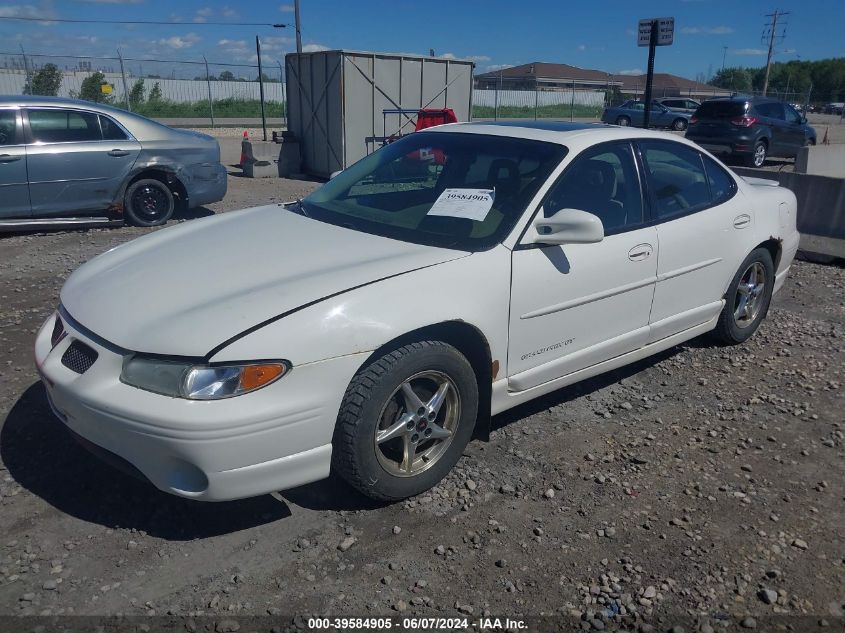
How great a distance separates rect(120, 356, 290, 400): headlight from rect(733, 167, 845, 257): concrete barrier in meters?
7.20

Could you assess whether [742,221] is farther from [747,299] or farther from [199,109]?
[199,109]

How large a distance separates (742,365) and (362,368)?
10.5 ft

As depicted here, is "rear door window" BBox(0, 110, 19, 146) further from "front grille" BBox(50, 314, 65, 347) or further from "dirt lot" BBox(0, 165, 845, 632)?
"front grille" BBox(50, 314, 65, 347)

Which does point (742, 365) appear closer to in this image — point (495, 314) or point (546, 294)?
point (546, 294)

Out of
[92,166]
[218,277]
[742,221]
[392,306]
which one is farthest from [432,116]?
[392,306]

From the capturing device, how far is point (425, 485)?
3117 mm

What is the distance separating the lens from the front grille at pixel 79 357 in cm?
275

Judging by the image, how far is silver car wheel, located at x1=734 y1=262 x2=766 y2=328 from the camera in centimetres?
490

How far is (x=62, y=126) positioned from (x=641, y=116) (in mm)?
26033

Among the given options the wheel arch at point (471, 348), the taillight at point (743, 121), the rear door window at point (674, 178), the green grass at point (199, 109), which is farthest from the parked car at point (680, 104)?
the wheel arch at point (471, 348)

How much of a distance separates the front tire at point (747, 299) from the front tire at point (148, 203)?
6.67 metres

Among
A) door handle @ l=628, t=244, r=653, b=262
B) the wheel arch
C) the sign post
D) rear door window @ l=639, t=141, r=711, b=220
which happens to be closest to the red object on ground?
→ the sign post

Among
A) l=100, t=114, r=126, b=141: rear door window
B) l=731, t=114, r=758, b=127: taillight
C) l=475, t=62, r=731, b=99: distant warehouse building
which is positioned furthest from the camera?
l=475, t=62, r=731, b=99: distant warehouse building

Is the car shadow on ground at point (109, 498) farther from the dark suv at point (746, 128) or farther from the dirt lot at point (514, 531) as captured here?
the dark suv at point (746, 128)
